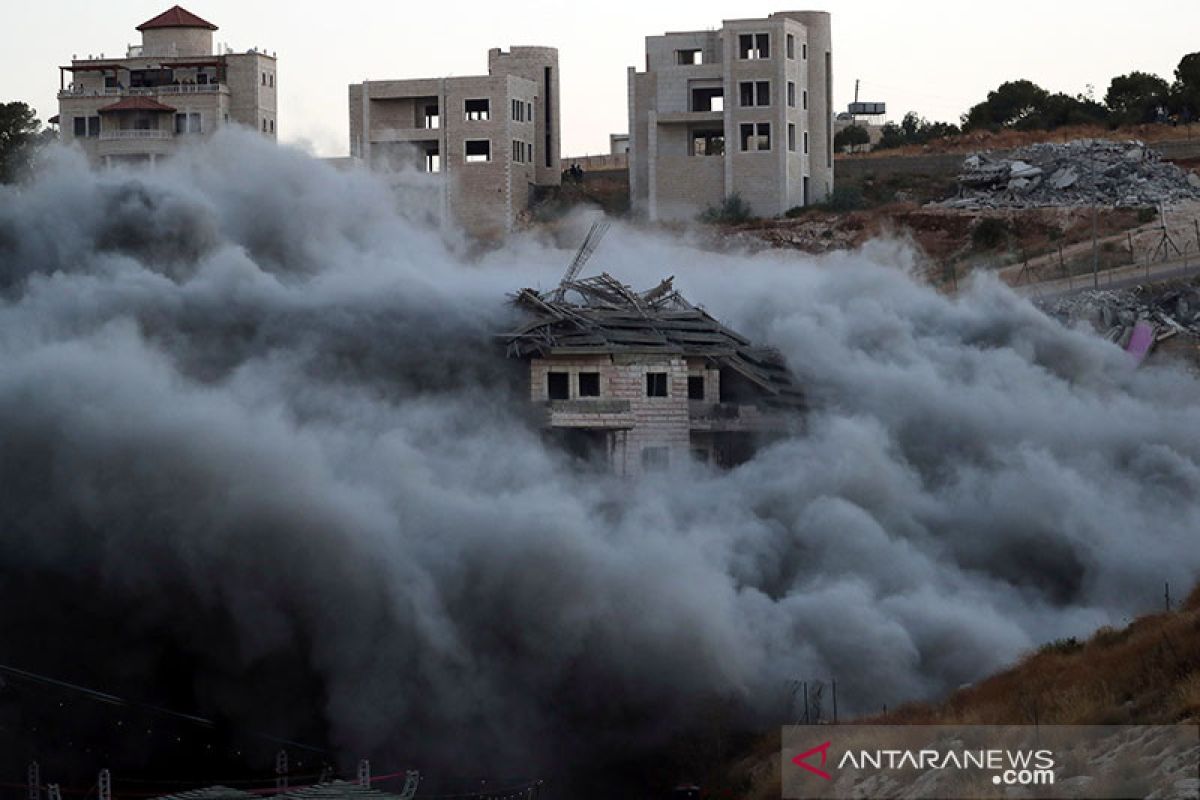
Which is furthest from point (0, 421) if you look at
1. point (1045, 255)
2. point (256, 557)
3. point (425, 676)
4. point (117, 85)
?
point (117, 85)

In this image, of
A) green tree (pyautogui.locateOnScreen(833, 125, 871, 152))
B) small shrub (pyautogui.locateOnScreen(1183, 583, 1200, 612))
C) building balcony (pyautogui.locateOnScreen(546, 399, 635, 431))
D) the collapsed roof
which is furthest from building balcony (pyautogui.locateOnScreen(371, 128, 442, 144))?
small shrub (pyautogui.locateOnScreen(1183, 583, 1200, 612))

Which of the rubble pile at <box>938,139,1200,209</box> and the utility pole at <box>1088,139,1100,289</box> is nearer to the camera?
the utility pole at <box>1088,139,1100,289</box>

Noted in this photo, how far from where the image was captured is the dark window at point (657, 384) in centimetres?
8225

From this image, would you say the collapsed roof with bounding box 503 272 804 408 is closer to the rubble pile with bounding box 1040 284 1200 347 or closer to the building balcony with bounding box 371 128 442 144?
the rubble pile with bounding box 1040 284 1200 347

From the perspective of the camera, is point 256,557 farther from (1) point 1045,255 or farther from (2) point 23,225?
(1) point 1045,255

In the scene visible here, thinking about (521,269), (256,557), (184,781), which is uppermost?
(521,269)

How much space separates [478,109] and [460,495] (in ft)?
156

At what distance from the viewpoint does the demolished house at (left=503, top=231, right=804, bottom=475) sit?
81000 mm

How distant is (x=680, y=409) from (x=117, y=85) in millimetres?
Answer: 51187

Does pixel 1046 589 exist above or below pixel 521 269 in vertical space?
below

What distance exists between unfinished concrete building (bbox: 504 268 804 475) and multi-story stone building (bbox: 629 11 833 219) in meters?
31.9

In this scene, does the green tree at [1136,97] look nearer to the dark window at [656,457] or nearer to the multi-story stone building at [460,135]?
the multi-story stone building at [460,135]

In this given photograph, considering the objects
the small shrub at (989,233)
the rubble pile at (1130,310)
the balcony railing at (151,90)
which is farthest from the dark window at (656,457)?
the balcony railing at (151,90)

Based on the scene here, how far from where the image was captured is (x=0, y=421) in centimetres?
6956
